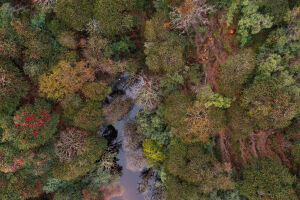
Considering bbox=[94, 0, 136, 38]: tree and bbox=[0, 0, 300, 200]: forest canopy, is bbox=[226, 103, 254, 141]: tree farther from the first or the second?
bbox=[94, 0, 136, 38]: tree

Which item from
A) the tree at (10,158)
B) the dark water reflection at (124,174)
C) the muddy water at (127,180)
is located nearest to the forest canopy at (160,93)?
the tree at (10,158)

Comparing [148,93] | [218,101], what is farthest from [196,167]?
[148,93]

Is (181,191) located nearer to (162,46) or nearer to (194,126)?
(194,126)

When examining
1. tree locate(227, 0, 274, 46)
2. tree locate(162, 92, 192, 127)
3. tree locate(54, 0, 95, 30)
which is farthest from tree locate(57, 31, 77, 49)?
tree locate(227, 0, 274, 46)

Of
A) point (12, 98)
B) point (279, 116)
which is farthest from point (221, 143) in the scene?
point (12, 98)

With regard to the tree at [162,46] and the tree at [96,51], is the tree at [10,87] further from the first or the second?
the tree at [162,46]

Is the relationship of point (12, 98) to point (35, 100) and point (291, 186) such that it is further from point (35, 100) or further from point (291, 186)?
point (291, 186)

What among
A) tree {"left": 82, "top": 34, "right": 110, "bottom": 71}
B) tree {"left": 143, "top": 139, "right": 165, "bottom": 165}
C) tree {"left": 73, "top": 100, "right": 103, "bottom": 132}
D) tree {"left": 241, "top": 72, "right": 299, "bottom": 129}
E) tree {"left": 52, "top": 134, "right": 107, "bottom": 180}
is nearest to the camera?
tree {"left": 241, "top": 72, "right": 299, "bottom": 129}
